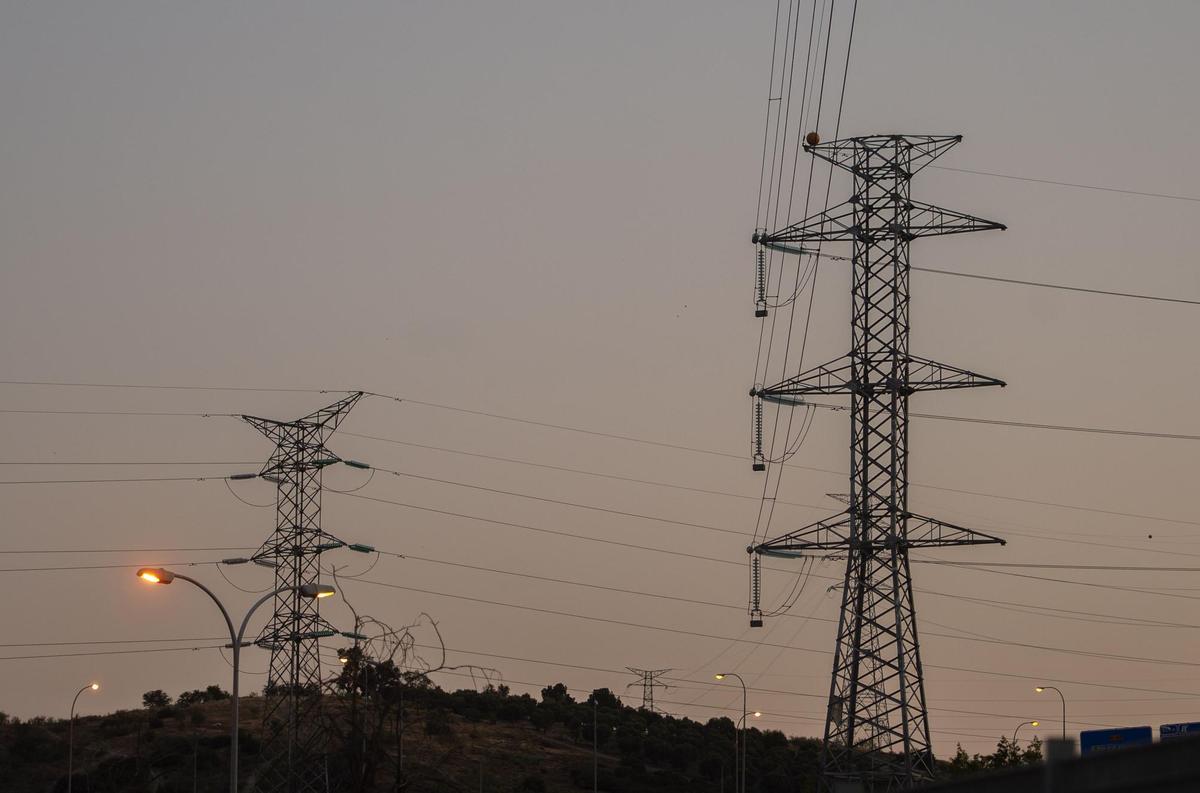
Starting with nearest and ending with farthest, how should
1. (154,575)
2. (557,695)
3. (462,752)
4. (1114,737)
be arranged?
1. (154,575)
2. (1114,737)
3. (462,752)
4. (557,695)

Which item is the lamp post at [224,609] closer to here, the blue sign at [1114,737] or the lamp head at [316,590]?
the lamp head at [316,590]

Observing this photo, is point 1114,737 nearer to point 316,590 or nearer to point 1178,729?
point 1178,729

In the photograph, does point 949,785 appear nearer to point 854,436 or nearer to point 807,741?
point 854,436

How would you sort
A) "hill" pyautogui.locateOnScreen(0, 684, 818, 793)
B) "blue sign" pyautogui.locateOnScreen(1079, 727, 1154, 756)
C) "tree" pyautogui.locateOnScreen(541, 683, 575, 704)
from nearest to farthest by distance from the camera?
"blue sign" pyautogui.locateOnScreen(1079, 727, 1154, 756), "hill" pyautogui.locateOnScreen(0, 684, 818, 793), "tree" pyautogui.locateOnScreen(541, 683, 575, 704)

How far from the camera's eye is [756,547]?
5050 cm

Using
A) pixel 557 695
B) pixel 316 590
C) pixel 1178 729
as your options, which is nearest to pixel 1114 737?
pixel 1178 729

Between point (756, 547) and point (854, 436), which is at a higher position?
point (854, 436)

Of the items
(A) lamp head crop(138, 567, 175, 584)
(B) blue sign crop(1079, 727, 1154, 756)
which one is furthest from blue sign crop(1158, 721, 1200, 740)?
(A) lamp head crop(138, 567, 175, 584)

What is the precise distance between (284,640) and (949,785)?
41742mm

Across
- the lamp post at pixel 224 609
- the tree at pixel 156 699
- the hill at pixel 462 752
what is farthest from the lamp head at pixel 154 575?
the tree at pixel 156 699

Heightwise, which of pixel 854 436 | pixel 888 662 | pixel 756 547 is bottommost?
pixel 888 662

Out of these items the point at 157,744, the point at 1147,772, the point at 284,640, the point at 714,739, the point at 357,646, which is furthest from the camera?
the point at 714,739

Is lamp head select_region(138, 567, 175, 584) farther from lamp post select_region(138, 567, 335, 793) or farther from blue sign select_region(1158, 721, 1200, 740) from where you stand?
blue sign select_region(1158, 721, 1200, 740)

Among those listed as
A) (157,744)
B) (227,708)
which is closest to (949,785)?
(157,744)
